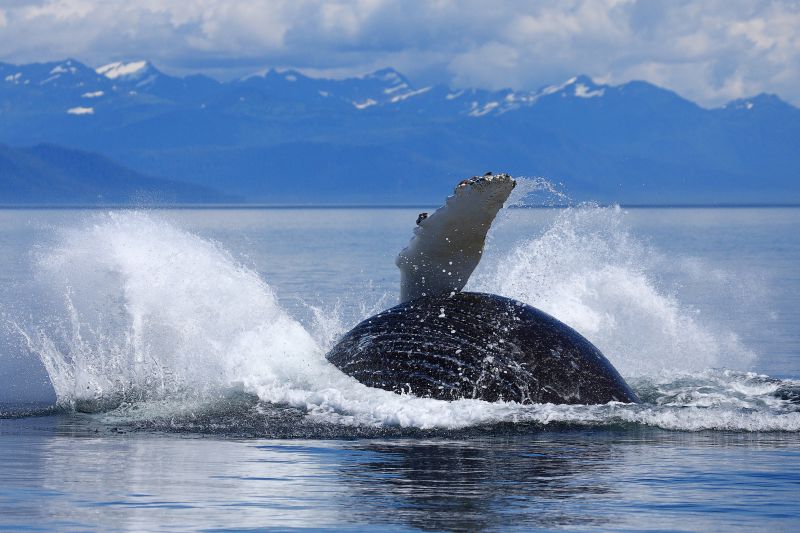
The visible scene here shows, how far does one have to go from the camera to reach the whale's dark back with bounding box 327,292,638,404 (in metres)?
12.2

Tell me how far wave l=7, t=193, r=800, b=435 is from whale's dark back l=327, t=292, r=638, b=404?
0.14 m

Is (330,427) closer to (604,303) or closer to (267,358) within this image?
(267,358)

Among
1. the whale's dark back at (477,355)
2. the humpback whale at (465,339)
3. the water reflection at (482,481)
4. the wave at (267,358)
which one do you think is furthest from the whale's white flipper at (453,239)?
the water reflection at (482,481)

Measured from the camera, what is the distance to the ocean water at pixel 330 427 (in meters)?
9.09

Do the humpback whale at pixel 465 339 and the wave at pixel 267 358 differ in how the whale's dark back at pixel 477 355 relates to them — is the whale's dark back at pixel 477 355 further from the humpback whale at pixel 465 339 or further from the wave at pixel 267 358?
the wave at pixel 267 358

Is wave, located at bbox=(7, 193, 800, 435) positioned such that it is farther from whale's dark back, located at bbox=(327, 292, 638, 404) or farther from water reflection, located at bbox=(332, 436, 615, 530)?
water reflection, located at bbox=(332, 436, 615, 530)

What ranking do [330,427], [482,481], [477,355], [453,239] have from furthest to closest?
[453,239] → [330,427] → [477,355] → [482,481]

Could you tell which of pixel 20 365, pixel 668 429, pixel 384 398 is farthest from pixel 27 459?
pixel 20 365

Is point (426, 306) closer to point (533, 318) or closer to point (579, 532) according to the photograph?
point (533, 318)

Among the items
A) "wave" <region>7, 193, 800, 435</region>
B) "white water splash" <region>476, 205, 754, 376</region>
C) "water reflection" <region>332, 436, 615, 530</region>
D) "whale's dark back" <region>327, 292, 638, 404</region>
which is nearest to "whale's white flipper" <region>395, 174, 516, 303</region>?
"whale's dark back" <region>327, 292, 638, 404</region>

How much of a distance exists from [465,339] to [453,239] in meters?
0.90

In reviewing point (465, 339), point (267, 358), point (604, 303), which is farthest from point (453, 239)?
point (604, 303)

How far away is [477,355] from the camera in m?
12.2

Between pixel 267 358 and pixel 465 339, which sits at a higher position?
pixel 465 339
